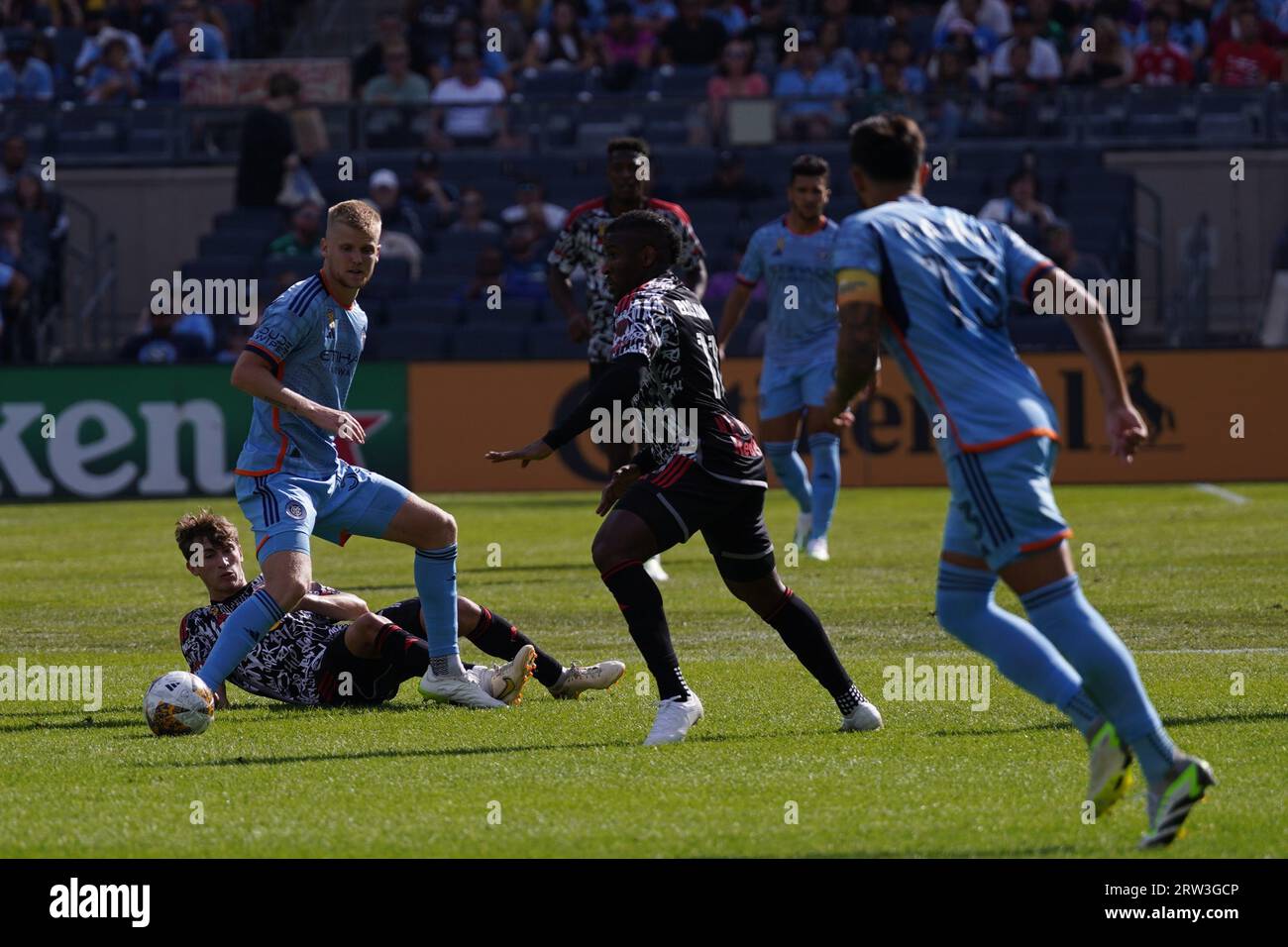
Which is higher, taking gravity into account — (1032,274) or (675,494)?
(1032,274)

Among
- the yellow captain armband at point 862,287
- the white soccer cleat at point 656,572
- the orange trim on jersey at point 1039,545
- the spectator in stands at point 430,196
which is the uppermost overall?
the spectator in stands at point 430,196

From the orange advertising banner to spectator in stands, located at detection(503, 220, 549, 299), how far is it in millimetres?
2448

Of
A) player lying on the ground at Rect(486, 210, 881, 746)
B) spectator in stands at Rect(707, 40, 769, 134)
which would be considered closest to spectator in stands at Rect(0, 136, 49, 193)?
spectator in stands at Rect(707, 40, 769, 134)

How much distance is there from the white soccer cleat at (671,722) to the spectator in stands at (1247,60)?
63.1 feet

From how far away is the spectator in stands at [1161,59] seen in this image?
25.2m

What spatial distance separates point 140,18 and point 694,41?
26.8 feet

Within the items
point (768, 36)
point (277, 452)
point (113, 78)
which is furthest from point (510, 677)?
point (113, 78)

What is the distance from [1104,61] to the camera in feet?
82.2

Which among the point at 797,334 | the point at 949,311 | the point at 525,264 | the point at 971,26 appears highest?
the point at 971,26

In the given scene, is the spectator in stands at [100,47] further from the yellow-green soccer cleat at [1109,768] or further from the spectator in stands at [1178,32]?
the yellow-green soccer cleat at [1109,768]

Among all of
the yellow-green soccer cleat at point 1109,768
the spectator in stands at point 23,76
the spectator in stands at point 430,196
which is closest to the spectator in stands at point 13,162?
the spectator in stands at point 23,76

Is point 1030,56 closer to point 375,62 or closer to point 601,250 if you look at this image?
point 375,62

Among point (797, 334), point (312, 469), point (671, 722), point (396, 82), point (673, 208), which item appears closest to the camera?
point (671, 722)
